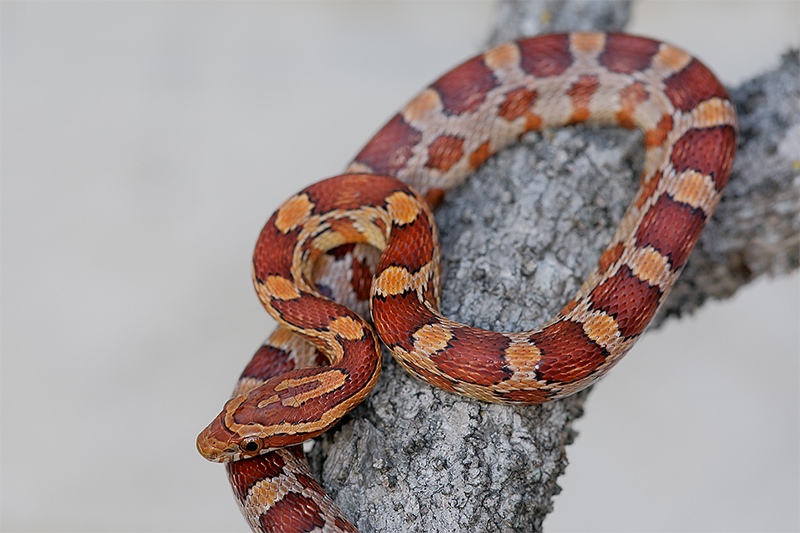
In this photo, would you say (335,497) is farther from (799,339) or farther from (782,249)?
(799,339)

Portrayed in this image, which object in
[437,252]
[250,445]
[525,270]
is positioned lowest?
[250,445]

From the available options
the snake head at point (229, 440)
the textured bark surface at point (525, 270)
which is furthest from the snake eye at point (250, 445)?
the textured bark surface at point (525, 270)

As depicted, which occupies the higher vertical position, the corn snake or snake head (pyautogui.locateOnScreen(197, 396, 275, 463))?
the corn snake

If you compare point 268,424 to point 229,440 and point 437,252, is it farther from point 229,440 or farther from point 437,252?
point 437,252

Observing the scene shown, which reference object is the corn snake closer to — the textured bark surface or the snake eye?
the snake eye

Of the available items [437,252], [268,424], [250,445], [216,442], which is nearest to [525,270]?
[437,252]

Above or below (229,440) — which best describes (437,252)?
above

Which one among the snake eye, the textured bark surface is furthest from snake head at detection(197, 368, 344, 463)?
the textured bark surface
